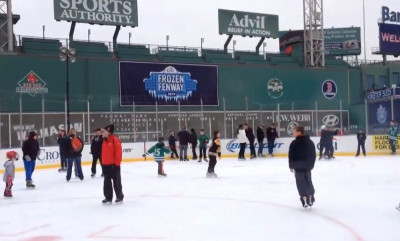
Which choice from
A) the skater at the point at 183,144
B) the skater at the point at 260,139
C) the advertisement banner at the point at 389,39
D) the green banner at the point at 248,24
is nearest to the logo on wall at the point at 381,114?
the skater at the point at 260,139

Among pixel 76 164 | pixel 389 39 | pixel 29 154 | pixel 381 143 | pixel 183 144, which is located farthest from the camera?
pixel 389 39

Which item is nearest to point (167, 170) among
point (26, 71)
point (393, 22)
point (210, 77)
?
point (26, 71)

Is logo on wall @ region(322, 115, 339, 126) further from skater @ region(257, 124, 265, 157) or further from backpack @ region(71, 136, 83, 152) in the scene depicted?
backpack @ region(71, 136, 83, 152)

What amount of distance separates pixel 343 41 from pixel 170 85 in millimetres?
27794

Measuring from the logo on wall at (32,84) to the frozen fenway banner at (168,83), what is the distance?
4863 millimetres

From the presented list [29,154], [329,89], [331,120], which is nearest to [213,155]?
[29,154]

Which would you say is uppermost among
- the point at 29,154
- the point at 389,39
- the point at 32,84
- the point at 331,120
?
the point at 389,39

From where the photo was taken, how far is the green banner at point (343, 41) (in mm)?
51969

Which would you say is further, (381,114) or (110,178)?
(381,114)

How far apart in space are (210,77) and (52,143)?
14.8 meters

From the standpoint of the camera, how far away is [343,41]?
172 ft

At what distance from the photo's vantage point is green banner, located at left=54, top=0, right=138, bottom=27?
32.0 m

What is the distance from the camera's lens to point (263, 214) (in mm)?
7789

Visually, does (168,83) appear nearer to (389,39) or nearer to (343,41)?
(389,39)
